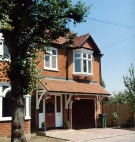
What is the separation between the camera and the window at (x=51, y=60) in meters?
21.9

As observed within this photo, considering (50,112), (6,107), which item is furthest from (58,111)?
(6,107)

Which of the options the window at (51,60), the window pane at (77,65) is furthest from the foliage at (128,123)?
the window at (51,60)

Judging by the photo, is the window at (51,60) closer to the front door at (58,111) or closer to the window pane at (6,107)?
the front door at (58,111)

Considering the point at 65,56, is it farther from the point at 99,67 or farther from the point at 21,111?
the point at 21,111

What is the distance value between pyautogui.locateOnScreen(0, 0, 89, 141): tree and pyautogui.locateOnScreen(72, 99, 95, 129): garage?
11.5 m

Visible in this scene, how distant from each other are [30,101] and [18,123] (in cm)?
717

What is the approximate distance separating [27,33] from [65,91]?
810 centimetres

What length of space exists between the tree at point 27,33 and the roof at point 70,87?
600 centimetres

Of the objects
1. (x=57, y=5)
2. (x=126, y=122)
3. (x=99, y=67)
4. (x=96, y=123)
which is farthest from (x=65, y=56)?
(x=57, y=5)

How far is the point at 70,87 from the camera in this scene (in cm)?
2194

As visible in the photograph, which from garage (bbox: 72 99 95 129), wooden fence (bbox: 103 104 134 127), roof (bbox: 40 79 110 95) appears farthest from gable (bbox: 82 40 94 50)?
wooden fence (bbox: 103 104 134 127)

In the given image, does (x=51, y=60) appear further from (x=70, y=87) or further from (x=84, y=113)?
(x=84, y=113)

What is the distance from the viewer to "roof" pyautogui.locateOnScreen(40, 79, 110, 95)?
798 inches

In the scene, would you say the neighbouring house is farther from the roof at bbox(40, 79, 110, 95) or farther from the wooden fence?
the wooden fence
